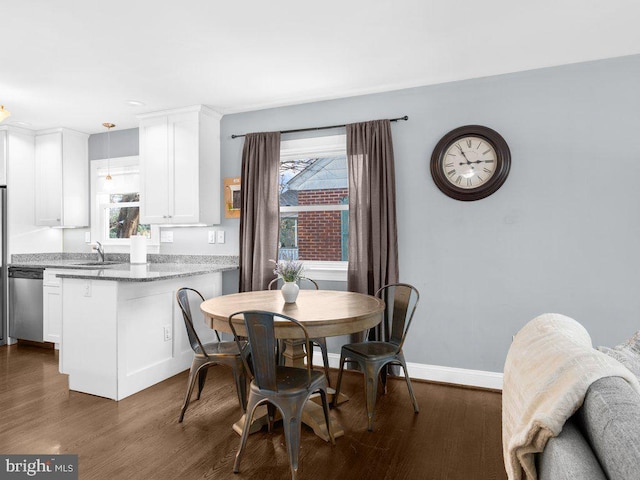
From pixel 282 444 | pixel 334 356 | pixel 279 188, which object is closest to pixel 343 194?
pixel 279 188

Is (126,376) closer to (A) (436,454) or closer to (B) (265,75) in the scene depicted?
(A) (436,454)

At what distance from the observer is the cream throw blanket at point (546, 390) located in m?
0.88

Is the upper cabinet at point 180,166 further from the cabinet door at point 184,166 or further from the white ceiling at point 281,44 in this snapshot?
the white ceiling at point 281,44

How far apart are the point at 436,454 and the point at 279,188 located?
268cm

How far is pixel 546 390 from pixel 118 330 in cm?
289

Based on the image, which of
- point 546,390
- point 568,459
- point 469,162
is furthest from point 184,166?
point 568,459

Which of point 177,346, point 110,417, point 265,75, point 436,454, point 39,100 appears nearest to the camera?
point 436,454

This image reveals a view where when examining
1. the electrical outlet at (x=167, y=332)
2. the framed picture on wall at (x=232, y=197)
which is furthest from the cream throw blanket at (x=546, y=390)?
the framed picture on wall at (x=232, y=197)

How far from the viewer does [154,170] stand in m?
4.19

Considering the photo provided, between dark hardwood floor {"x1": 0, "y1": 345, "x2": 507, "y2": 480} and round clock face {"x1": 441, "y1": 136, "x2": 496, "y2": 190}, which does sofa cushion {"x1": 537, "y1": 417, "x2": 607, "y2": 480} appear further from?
round clock face {"x1": 441, "y1": 136, "x2": 496, "y2": 190}

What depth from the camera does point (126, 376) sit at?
3.01m

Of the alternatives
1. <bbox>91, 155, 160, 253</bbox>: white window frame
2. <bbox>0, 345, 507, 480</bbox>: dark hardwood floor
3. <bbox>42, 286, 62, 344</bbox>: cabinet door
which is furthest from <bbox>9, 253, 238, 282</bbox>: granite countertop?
<bbox>0, 345, 507, 480</bbox>: dark hardwood floor

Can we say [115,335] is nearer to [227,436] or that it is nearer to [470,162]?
[227,436]

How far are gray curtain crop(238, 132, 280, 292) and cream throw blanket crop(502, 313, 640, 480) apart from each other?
110 inches
